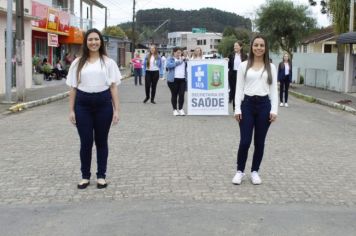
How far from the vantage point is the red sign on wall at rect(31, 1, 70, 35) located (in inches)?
1148

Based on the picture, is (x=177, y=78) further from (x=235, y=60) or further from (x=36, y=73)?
(x=36, y=73)

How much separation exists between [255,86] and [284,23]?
2798cm

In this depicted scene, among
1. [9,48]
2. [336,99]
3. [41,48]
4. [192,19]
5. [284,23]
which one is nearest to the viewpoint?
[9,48]

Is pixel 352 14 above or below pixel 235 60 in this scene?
above

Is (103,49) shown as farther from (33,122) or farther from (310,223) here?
(33,122)

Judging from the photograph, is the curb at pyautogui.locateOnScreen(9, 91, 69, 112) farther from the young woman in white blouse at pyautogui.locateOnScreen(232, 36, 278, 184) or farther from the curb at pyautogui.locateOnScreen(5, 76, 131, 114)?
the young woman in white blouse at pyautogui.locateOnScreen(232, 36, 278, 184)

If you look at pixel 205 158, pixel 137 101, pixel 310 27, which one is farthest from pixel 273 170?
pixel 310 27

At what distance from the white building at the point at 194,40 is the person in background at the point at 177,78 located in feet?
313

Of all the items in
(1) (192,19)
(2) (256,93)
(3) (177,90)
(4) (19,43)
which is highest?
(1) (192,19)

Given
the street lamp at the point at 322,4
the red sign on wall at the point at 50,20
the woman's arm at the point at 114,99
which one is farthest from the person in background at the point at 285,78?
the red sign on wall at the point at 50,20

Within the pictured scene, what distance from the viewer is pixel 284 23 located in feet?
111

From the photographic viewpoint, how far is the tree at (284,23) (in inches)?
1328

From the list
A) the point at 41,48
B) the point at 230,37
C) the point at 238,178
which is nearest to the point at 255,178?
the point at 238,178

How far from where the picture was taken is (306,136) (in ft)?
37.3
